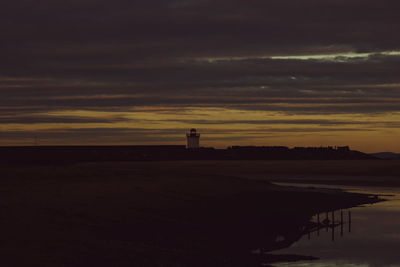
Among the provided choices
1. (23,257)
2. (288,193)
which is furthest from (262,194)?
(23,257)

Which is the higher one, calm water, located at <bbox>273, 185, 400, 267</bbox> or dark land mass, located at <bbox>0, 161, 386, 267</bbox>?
dark land mass, located at <bbox>0, 161, 386, 267</bbox>

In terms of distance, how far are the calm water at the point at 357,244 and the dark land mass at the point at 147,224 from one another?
1.34m

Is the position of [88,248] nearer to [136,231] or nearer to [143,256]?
[143,256]

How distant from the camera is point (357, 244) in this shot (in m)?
36.6

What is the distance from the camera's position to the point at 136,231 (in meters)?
33.8

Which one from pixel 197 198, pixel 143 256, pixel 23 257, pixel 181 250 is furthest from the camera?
pixel 197 198

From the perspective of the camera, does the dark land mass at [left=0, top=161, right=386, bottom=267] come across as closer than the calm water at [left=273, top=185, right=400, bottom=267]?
Yes

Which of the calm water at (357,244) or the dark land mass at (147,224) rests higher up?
the dark land mass at (147,224)

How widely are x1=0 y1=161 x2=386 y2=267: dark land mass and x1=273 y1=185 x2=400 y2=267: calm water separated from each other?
1342 millimetres

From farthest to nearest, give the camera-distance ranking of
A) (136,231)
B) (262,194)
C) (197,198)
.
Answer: (262,194), (197,198), (136,231)

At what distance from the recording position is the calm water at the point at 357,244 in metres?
31.1

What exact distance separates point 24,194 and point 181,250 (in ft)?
61.9

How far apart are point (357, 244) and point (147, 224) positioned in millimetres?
12692

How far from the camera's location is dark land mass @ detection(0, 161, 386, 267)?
25625mm
